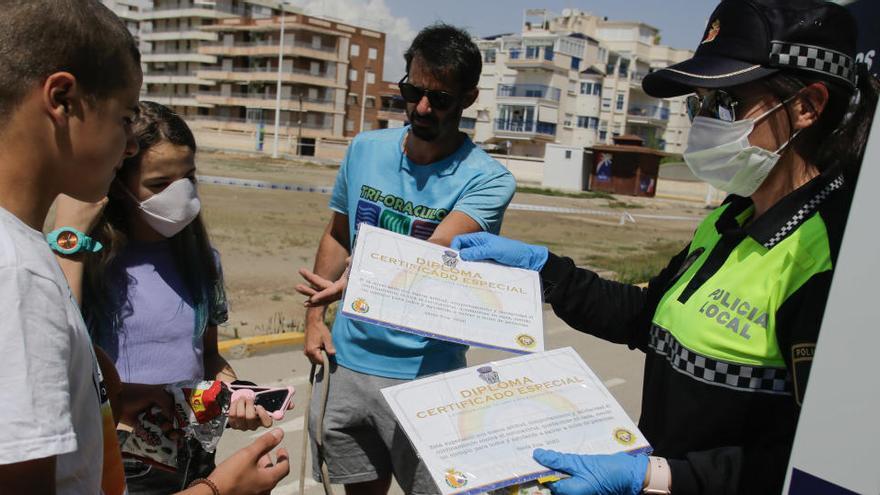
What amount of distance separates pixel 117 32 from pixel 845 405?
4.87ft

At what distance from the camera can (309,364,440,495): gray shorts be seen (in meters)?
2.55

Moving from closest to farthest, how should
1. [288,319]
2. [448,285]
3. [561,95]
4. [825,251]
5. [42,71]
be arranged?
1. [42,71]
2. [825,251]
3. [448,285]
4. [288,319]
5. [561,95]

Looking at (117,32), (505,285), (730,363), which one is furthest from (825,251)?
(117,32)

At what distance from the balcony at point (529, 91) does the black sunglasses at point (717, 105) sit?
71.3 m

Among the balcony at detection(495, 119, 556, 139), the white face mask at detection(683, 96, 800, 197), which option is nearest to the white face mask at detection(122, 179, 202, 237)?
the white face mask at detection(683, 96, 800, 197)

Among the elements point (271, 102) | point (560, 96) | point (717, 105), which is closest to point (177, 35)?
point (271, 102)

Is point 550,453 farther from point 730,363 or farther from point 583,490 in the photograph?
point 730,363

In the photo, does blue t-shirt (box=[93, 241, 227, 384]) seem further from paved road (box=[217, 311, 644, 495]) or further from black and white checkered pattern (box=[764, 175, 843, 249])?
black and white checkered pattern (box=[764, 175, 843, 249])

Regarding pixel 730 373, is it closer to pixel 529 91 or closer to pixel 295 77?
pixel 295 77

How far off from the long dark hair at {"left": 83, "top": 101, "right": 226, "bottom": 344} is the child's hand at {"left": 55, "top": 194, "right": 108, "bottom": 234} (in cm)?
9

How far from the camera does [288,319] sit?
21.9 feet

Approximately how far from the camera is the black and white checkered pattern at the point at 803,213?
65.0 inches

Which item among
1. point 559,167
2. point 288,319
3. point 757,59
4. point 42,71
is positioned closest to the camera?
point 42,71

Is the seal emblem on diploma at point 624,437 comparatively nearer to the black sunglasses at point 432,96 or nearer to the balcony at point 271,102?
the black sunglasses at point 432,96
